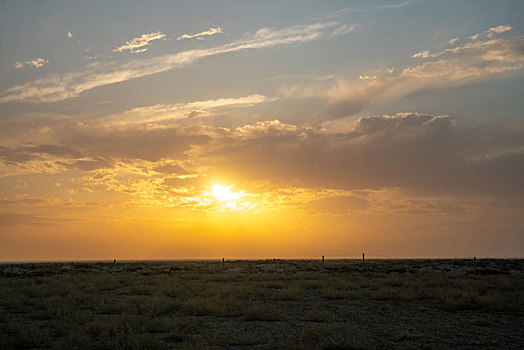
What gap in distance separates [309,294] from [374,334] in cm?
1066

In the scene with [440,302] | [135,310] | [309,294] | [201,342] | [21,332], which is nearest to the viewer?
[201,342]

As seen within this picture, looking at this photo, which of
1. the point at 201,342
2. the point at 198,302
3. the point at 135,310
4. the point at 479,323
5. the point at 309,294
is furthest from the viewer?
the point at 309,294

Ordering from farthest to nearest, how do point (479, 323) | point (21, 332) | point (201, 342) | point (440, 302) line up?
point (440, 302) < point (479, 323) < point (21, 332) < point (201, 342)

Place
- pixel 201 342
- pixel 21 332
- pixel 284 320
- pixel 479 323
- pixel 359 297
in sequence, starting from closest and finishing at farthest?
1. pixel 201 342
2. pixel 21 332
3. pixel 479 323
4. pixel 284 320
5. pixel 359 297

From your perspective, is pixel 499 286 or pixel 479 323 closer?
pixel 479 323

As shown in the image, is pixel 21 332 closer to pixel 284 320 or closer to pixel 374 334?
pixel 284 320

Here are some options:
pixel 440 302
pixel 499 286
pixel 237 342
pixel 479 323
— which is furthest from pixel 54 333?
pixel 499 286

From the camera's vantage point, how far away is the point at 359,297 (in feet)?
67.8

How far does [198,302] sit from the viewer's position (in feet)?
54.7

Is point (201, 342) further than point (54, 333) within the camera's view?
No

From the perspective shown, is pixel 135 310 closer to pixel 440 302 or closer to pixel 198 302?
pixel 198 302

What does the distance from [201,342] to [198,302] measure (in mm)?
6080

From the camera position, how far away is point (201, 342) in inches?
423

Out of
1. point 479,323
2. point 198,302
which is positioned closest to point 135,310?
point 198,302
